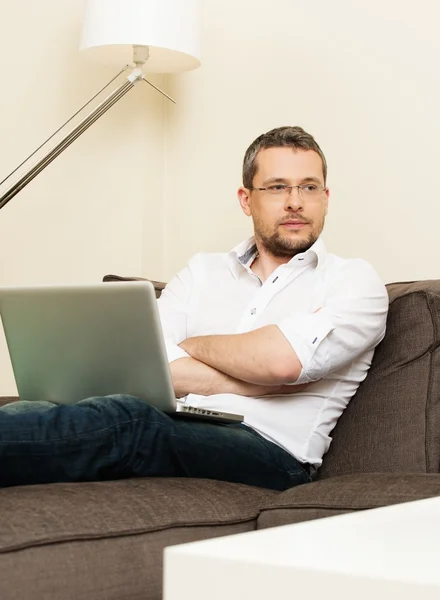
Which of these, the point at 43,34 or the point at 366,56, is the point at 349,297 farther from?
the point at 43,34

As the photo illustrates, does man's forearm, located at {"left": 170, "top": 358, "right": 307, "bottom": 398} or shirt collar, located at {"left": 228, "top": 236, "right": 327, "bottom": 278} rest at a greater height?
shirt collar, located at {"left": 228, "top": 236, "right": 327, "bottom": 278}

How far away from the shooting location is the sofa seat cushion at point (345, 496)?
1.61 metres

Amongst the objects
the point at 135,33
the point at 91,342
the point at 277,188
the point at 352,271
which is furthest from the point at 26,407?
the point at 135,33

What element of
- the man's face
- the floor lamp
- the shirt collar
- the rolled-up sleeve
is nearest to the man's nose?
the man's face

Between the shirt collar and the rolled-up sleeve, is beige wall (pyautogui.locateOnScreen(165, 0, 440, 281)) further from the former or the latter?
the rolled-up sleeve

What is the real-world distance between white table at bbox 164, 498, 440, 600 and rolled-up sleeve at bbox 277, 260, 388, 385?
1198 mm

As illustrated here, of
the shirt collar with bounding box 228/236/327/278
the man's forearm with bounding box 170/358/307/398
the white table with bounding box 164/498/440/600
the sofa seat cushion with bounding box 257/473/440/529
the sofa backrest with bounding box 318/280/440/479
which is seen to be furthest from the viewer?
the shirt collar with bounding box 228/236/327/278

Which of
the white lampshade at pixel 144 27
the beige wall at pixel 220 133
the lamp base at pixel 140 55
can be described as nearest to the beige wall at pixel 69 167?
the beige wall at pixel 220 133

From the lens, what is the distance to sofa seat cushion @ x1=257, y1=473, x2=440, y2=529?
1613 millimetres

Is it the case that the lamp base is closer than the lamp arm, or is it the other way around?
the lamp arm

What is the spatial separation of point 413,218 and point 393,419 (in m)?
1.10

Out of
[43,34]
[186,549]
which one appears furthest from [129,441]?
[43,34]

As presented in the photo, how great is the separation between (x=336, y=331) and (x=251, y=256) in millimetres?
539

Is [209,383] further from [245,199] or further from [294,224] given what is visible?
[245,199]
